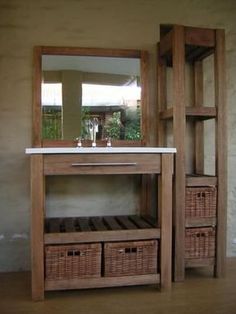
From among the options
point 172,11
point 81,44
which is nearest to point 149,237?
point 81,44

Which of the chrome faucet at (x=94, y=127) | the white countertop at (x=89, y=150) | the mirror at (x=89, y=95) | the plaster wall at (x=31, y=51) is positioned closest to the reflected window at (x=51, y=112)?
the mirror at (x=89, y=95)

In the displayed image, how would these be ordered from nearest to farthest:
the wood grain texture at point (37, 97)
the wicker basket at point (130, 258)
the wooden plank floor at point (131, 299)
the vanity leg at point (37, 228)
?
the wooden plank floor at point (131, 299)
the vanity leg at point (37, 228)
the wicker basket at point (130, 258)
the wood grain texture at point (37, 97)

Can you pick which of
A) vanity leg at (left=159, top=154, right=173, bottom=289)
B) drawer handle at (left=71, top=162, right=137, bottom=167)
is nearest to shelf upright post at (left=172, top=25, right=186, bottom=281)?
vanity leg at (left=159, top=154, right=173, bottom=289)

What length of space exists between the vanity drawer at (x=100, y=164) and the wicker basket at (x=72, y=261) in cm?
53

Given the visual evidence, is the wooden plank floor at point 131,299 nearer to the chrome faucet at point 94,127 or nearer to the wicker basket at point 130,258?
the wicker basket at point 130,258

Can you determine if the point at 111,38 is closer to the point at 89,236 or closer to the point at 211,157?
the point at 211,157

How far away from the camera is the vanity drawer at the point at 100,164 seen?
7.75 ft

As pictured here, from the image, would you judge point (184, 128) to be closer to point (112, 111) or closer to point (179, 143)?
point (179, 143)

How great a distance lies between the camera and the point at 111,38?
10.0 ft

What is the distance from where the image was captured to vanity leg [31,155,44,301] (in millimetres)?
2324

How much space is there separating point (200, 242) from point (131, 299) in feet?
2.45

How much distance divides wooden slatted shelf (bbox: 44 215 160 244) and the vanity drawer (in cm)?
42

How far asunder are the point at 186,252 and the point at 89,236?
2.75 ft

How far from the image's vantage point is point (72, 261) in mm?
2418
